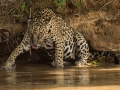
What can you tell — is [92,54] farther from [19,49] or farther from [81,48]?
[19,49]

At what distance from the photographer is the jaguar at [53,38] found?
932 cm

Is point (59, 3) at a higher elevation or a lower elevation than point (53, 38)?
higher

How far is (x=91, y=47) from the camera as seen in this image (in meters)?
10.7

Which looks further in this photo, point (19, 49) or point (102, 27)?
point (102, 27)

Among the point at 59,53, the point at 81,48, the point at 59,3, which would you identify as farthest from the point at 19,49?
the point at 81,48

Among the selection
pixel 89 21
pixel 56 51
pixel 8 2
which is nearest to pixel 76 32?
pixel 89 21

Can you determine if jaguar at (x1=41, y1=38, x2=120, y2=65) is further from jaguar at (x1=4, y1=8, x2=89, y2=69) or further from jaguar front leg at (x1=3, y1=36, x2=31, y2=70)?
jaguar front leg at (x1=3, y1=36, x2=31, y2=70)

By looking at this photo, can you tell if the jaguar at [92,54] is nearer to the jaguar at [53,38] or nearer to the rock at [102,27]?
the jaguar at [53,38]

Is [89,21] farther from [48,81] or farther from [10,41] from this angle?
[48,81]

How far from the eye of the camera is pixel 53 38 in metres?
9.65

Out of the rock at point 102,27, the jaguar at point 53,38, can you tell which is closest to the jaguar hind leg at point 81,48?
the jaguar at point 53,38

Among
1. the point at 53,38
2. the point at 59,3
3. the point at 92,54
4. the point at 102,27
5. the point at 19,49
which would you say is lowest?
the point at 92,54

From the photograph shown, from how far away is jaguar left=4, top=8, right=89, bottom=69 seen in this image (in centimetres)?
932

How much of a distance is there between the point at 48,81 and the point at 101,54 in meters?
4.67
